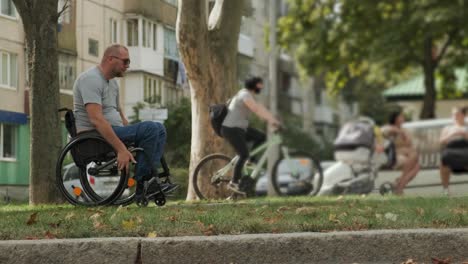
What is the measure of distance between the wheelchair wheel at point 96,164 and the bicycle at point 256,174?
3.79 metres

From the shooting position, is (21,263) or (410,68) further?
(410,68)

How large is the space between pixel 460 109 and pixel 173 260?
17566mm

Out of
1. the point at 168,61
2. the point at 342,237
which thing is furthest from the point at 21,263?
the point at 168,61

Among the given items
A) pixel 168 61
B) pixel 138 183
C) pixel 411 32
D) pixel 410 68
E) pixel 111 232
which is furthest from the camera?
pixel 410 68

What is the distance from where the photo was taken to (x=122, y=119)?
447 inches

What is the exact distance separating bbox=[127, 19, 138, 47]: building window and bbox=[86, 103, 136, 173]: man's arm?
8.18ft

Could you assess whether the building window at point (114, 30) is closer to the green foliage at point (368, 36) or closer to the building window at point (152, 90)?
the building window at point (152, 90)

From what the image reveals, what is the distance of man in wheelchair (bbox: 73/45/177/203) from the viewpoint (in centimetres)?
1073

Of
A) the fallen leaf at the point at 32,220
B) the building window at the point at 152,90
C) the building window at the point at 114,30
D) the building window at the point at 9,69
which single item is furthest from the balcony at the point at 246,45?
the fallen leaf at the point at 32,220

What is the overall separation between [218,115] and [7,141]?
2.75 m

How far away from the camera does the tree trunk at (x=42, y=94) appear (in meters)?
12.2

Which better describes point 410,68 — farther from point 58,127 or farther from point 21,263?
point 21,263

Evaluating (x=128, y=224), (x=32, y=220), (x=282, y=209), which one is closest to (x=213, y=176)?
(x=282, y=209)

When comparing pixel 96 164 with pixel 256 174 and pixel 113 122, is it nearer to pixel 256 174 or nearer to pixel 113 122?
pixel 113 122
